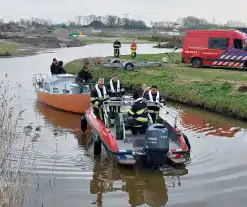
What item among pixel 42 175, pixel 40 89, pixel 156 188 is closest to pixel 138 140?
pixel 156 188

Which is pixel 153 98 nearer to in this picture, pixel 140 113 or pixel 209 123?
pixel 140 113

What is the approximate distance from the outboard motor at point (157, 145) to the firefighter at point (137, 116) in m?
1.21

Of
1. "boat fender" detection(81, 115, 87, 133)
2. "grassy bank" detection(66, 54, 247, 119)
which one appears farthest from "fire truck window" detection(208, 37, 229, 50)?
"boat fender" detection(81, 115, 87, 133)

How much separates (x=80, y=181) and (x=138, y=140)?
1.97 metres

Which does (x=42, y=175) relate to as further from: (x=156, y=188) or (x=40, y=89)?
(x=40, y=89)

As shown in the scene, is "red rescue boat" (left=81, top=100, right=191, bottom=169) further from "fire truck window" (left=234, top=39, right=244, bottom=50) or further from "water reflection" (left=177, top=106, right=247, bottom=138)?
"fire truck window" (left=234, top=39, right=244, bottom=50)

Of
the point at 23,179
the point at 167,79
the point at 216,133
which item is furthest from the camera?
the point at 167,79

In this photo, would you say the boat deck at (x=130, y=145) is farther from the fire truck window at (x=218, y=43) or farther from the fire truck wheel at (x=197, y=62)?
the fire truck wheel at (x=197, y=62)

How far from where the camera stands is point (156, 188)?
31.5ft

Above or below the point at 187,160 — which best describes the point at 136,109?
above

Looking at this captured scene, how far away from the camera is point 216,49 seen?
25438mm

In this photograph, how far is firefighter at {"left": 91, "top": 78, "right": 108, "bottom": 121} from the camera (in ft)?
41.7

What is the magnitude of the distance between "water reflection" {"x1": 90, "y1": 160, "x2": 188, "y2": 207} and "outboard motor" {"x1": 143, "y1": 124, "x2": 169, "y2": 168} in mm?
473

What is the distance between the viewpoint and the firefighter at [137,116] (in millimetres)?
11086
